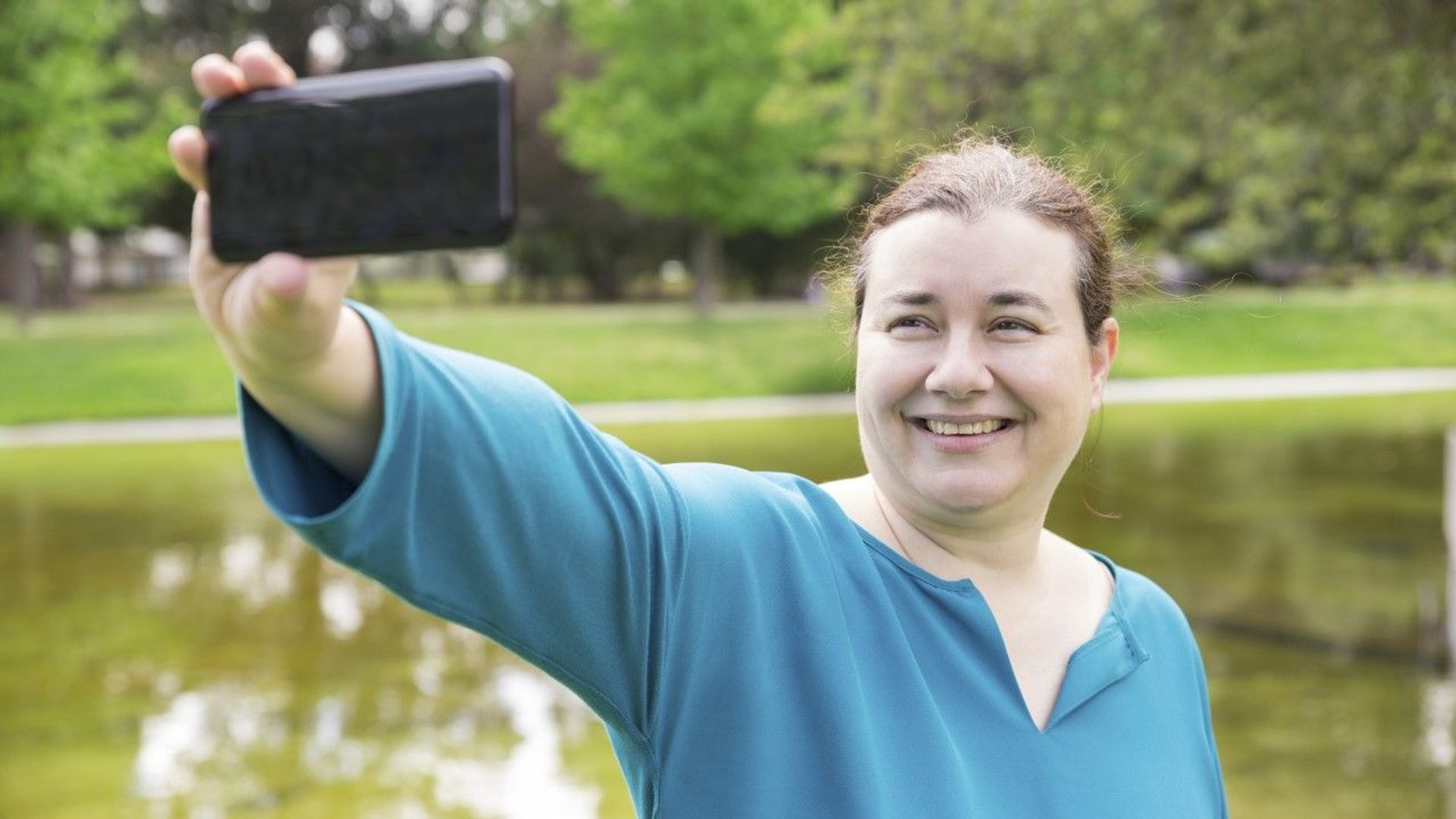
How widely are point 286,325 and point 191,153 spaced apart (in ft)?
0.46

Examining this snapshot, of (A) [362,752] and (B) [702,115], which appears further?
(B) [702,115]

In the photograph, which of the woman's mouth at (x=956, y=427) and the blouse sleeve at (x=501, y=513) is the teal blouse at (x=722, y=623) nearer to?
the blouse sleeve at (x=501, y=513)

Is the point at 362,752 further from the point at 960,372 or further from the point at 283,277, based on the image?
the point at 283,277

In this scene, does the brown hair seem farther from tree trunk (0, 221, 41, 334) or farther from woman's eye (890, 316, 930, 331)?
tree trunk (0, 221, 41, 334)

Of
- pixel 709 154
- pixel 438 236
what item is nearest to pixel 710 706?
pixel 438 236

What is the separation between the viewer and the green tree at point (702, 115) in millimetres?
29281

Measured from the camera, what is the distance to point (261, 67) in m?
1.14

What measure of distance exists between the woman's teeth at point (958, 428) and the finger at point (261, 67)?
95cm

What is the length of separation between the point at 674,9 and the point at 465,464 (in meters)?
29.2

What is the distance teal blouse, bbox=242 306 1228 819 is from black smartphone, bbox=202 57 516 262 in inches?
5.7

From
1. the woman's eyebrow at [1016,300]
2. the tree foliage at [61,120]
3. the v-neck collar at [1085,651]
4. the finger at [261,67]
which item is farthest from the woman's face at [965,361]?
the tree foliage at [61,120]

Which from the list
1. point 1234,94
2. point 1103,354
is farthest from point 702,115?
point 1103,354

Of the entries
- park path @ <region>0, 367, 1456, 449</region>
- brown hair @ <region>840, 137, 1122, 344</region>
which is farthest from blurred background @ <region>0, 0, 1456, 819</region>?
brown hair @ <region>840, 137, 1122, 344</region>

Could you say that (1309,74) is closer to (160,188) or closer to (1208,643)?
(1208,643)
